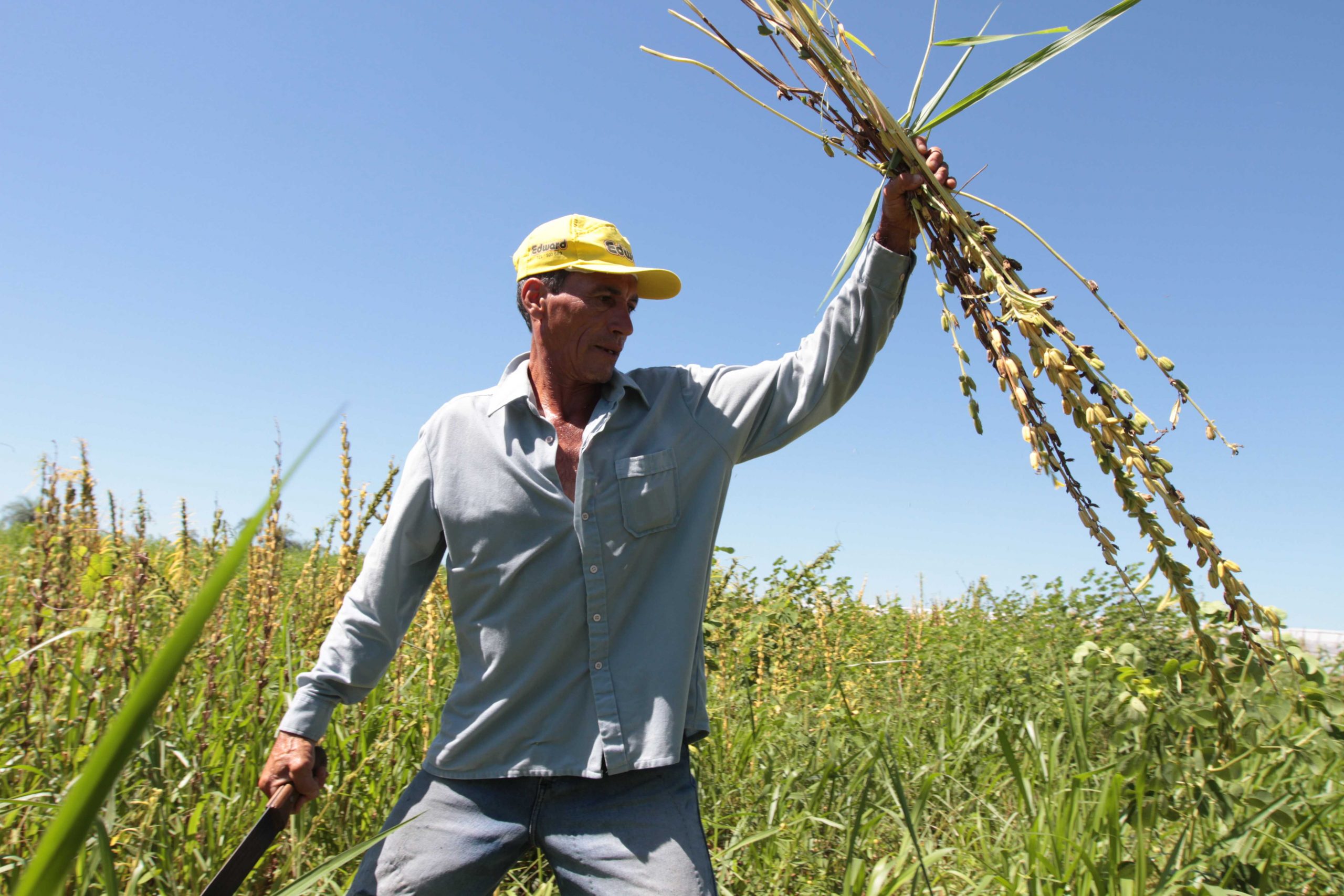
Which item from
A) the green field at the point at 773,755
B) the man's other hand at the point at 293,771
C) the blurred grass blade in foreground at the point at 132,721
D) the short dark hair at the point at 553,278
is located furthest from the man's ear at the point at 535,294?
the blurred grass blade in foreground at the point at 132,721

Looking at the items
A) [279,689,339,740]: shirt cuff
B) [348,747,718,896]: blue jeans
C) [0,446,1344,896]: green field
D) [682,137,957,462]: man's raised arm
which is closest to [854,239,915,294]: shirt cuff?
[682,137,957,462]: man's raised arm

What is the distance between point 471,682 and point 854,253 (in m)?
1.46

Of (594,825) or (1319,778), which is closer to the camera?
(594,825)

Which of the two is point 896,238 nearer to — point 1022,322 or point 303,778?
point 1022,322

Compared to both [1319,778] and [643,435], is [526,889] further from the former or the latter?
[1319,778]

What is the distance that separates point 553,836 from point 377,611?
75 cm

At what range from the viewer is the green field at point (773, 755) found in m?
2.40

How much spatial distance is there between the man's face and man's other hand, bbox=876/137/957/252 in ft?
2.45

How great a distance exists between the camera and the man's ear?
263cm

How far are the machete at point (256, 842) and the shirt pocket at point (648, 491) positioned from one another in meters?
1.01

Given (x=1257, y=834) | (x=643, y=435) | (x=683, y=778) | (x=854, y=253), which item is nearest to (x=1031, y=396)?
(x=854, y=253)

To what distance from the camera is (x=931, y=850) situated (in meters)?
2.91

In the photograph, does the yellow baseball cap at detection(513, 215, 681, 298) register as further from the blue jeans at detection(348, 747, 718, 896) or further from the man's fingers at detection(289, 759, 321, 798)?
the man's fingers at detection(289, 759, 321, 798)

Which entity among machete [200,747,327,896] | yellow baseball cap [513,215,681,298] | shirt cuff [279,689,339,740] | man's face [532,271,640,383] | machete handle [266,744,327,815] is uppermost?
yellow baseball cap [513,215,681,298]
